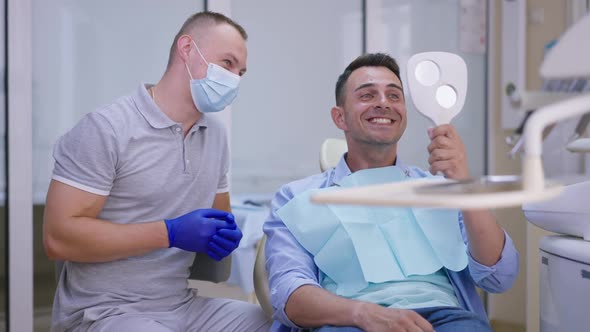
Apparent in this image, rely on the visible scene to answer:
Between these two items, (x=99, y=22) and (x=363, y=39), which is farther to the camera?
(x=363, y=39)

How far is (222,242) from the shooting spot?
61.7 inches

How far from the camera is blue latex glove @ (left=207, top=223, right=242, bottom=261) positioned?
1558mm

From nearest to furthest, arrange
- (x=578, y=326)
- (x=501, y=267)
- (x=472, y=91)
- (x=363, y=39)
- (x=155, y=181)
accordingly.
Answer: (x=578, y=326), (x=501, y=267), (x=155, y=181), (x=363, y=39), (x=472, y=91)

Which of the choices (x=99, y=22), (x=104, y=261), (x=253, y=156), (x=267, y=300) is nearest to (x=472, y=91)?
(x=253, y=156)

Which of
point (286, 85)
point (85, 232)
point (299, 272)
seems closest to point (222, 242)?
point (299, 272)

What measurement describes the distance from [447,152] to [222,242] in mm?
689

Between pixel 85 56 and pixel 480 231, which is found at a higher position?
pixel 85 56

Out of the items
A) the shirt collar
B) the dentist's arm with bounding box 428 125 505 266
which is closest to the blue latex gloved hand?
the shirt collar

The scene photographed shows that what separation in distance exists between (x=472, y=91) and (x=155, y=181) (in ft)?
8.83

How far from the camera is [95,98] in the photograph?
2.43 meters

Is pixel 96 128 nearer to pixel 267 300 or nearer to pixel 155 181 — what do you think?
pixel 155 181

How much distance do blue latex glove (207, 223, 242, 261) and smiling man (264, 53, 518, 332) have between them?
92 mm

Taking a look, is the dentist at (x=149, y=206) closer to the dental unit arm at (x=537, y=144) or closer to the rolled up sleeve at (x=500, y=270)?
the rolled up sleeve at (x=500, y=270)

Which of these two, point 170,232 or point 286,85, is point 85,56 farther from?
point 170,232
